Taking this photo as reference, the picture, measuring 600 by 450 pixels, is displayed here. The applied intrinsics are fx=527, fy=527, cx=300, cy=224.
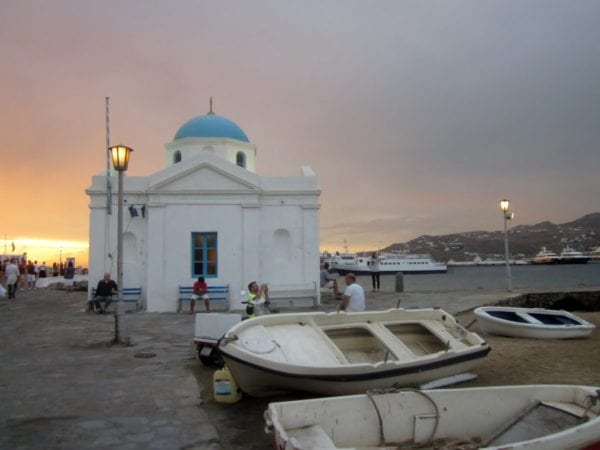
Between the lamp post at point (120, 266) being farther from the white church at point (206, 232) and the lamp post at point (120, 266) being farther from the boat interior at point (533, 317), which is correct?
the boat interior at point (533, 317)

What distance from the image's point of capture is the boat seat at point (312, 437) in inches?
183

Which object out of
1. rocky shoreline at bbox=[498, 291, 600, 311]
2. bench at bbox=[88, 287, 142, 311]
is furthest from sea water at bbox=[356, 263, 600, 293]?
bench at bbox=[88, 287, 142, 311]

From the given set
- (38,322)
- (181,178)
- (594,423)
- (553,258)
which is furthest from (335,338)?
(553,258)

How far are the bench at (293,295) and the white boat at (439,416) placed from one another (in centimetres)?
1386

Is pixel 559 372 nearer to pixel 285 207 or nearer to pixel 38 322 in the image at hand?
pixel 285 207

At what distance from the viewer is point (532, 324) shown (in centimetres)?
1280

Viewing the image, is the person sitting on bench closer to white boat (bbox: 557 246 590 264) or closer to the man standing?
the man standing

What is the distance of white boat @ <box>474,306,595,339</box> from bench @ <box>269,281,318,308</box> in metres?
7.17

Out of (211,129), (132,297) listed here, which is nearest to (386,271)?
(211,129)

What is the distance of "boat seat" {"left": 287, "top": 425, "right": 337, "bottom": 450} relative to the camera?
465 cm

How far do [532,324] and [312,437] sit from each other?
31.7ft

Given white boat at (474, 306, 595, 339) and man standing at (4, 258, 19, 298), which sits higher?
man standing at (4, 258, 19, 298)

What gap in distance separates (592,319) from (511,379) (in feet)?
35.7

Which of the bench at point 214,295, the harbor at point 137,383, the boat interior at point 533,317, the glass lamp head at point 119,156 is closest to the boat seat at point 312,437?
the harbor at point 137,383
